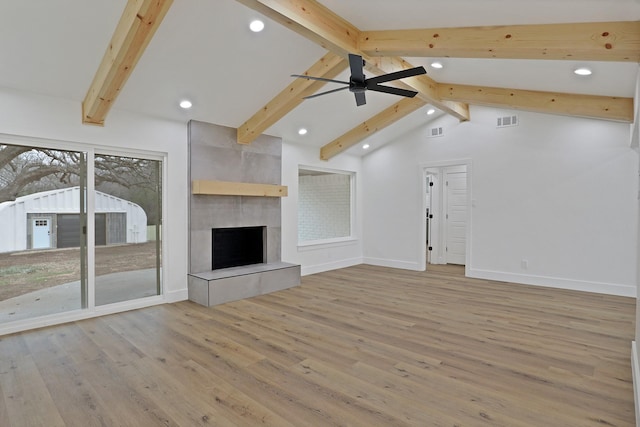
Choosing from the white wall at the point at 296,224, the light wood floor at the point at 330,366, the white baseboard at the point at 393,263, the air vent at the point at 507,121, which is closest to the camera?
the light wood floor at the point at 330,366

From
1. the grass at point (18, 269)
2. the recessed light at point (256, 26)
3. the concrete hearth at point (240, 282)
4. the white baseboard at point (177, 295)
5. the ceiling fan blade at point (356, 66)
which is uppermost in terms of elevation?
the recessed light at point (256, 26)

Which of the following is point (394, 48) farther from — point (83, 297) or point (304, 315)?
point (83, 297)

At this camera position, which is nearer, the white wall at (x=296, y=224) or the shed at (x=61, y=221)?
the shed at (x=61, y=221)

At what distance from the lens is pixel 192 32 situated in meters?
3.40

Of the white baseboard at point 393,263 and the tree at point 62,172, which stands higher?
the tree at point 62,172

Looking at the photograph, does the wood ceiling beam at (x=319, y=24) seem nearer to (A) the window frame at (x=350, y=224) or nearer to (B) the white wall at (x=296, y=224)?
(B) the white wall at (x=296, y=224)

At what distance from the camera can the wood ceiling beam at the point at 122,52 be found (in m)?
2.73

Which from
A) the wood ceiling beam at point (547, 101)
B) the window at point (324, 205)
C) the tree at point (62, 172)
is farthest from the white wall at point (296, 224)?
the wood ceiling beam at point (547, 101)

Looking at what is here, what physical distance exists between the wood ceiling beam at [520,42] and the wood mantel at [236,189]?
2.67 meters

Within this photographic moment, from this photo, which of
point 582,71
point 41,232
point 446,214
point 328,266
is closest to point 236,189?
point 41,232

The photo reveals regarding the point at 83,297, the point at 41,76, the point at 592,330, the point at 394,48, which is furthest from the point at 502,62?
the point at 83,297

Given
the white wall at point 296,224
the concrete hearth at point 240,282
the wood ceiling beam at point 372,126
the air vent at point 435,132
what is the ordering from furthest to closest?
the air vent at point 435,132
the white wall at point 296,224
the wood ceiling beam at point 372,126
the concrete hearth at point 240,282

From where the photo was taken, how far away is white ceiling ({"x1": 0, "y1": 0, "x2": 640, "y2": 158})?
285 centimetres

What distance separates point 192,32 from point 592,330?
5.07 meters
